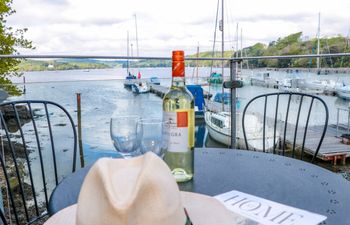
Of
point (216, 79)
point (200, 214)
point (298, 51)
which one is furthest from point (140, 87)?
point (298, 51)

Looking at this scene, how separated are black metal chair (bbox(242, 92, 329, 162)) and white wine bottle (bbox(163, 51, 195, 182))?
81 centimetres

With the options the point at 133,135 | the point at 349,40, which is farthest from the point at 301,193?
the point at 349,40

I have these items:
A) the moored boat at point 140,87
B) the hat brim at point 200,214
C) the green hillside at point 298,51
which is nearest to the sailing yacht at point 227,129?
the green hillside at point 298,51

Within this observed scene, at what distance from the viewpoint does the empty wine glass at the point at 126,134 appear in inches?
38.0

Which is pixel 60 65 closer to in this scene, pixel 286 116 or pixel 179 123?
pixel 286 116

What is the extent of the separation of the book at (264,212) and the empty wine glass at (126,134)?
31 centimetres

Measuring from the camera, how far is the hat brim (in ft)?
1.78

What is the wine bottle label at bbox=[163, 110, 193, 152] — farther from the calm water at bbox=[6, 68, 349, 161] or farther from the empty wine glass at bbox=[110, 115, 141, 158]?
the calm water at bbox=[6, 68, 349, 161]

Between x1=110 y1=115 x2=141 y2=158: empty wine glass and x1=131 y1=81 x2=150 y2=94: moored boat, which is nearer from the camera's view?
x1=110 y1=115 x2=141 y2=158: empty wine glass

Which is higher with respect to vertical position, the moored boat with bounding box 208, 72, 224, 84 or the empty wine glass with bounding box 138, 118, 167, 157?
the moored boat with bounding box 208, 72, 224, 84

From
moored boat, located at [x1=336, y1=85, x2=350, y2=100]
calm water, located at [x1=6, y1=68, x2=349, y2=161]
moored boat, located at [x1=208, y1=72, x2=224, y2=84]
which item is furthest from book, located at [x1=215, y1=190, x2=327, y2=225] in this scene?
moored boat, located at [x1=336, y1=85, x2=350, y2=100]

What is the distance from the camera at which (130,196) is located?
0.42 metres

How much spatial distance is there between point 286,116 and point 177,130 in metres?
1.15

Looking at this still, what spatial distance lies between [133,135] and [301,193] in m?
0.52
